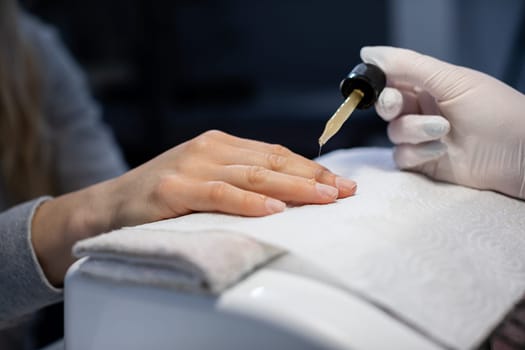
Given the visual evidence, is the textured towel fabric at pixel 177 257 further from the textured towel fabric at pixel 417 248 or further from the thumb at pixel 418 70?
the thumb at pixel 418 70

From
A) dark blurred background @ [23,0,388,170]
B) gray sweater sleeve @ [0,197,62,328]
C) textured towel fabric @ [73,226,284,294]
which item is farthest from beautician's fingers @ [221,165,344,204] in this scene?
dark blurred background @ [23,0,388,170]

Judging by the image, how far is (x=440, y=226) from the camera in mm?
523

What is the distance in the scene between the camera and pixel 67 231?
2.19 ft

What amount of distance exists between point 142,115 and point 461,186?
1.74 metres

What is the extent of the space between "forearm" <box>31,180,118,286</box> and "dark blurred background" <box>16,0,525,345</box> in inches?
49.4

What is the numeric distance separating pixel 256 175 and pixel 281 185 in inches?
1.0

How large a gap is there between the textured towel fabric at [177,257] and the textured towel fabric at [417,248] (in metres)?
0.02

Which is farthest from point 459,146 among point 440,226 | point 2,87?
point 2,87

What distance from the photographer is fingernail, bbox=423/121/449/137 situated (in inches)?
24.7

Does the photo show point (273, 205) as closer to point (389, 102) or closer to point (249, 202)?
point (249, 202)

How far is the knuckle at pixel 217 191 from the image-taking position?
551 mm

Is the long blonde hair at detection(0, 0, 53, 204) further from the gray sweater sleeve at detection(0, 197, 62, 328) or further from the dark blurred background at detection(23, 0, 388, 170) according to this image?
the dark blurred background at detection(23, 0, 388, 170)

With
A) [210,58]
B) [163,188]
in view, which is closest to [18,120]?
[163,188]

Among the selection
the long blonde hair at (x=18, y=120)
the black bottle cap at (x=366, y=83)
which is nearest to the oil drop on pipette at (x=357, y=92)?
the black bottle cap at (x=366, y=83)
